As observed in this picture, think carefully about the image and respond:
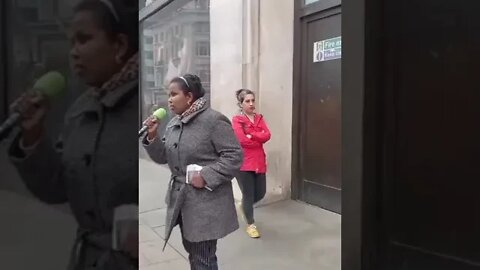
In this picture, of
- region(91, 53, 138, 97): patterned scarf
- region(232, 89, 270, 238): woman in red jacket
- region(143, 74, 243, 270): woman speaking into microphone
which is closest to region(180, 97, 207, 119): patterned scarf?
region(143, 74, 243, 270): woman speaking into microphone

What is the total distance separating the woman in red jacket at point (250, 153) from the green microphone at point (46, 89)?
13.1 feet

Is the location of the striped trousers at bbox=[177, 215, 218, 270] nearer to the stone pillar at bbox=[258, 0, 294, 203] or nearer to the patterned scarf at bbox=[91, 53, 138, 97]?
the patterned scarf at bbox=[91, 53, 138, 97]

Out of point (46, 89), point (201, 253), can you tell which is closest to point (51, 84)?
point (46, 89)

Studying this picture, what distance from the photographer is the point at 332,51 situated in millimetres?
6715

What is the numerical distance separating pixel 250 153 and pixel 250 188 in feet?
1.29

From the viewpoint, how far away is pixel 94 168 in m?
1.72

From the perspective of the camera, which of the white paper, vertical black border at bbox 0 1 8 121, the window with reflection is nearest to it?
vertical black border at bbox 0 1 8 121

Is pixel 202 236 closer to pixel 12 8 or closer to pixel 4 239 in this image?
pixel 4 239

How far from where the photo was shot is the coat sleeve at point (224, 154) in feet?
11.1

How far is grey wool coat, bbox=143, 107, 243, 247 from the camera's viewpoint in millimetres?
3395

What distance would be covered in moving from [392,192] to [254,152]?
3.46 meters

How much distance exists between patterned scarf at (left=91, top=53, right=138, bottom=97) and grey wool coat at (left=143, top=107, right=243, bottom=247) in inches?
65.5

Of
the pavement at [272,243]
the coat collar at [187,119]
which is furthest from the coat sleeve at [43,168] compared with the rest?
the pavement at [272,243]

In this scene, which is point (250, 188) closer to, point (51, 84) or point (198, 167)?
point (198, 167)
